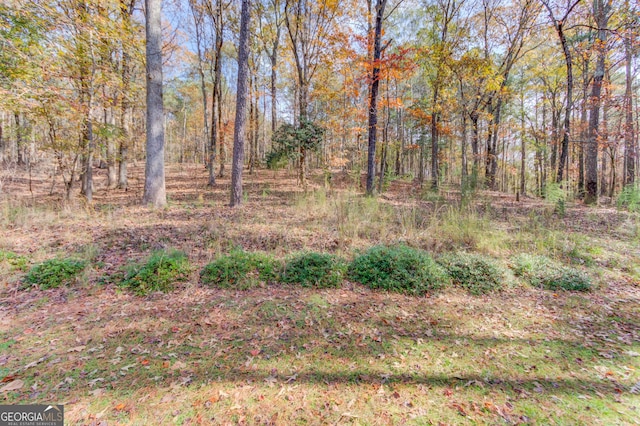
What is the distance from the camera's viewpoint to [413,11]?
16.1 meters

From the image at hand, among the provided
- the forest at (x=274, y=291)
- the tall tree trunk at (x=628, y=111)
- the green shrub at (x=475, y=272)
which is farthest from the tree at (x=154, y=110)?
the tall tree trunk at (x=628, y=111)

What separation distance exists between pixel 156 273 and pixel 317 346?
2.69 meters

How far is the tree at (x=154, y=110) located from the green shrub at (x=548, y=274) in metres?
8.70

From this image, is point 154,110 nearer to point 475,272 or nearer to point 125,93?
point 125,93

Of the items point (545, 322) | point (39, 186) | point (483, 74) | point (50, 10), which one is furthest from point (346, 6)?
point (39, 186)

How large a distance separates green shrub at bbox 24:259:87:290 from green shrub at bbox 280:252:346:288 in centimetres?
310

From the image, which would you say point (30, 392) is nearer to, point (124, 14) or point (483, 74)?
point (124, 14)

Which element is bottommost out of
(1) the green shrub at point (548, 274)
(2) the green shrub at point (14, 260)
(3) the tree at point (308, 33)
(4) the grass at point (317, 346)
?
(4) the grass at point (317, 346)

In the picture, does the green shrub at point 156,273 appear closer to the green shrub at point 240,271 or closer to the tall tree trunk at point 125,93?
the green shrub at point 240,271

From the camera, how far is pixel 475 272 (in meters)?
A: 4.21

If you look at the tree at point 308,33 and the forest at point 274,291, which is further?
the tree at point 308,33

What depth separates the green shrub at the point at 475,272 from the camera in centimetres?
409

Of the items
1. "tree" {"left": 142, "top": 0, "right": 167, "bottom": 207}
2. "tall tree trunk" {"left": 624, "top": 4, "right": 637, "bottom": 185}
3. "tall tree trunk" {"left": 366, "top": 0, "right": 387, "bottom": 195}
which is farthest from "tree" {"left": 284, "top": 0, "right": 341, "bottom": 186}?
"tall tree trunk" {"left": 624, "top": 4, "right": 637, "bottom": 185}

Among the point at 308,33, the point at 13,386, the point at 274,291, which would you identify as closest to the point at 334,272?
Answer: the point at 274,291
